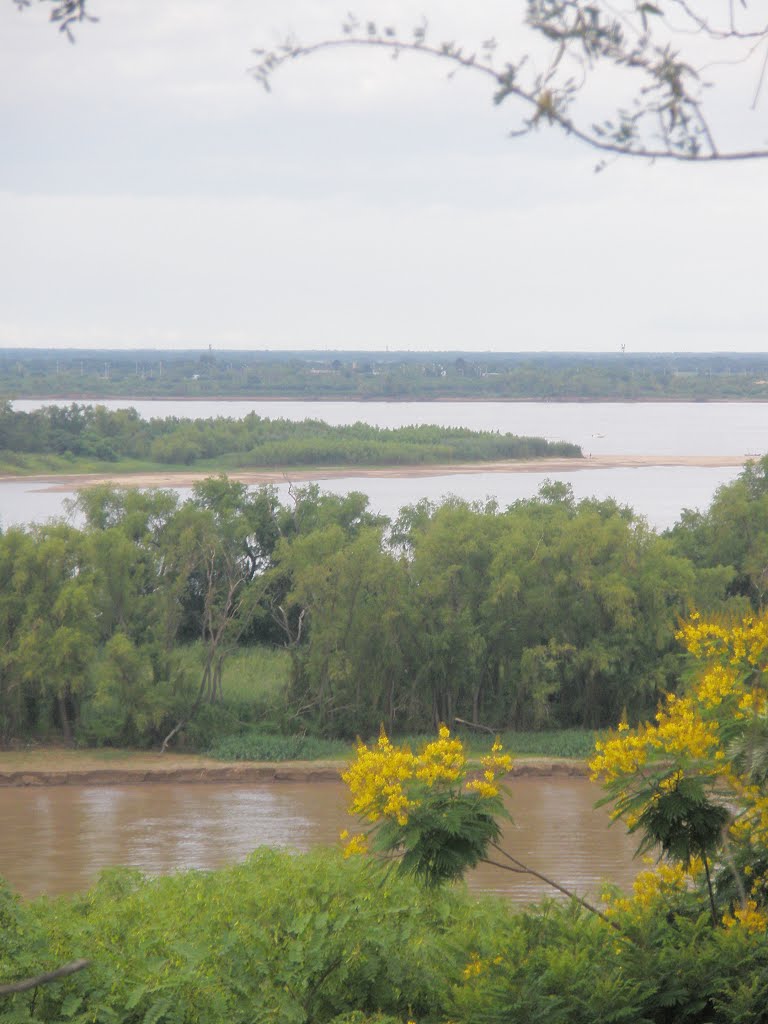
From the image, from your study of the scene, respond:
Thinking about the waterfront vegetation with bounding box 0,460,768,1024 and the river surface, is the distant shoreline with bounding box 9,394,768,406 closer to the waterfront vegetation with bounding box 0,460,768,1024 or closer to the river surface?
the river surface

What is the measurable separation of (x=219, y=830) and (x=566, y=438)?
2372 inches

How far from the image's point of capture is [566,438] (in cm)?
8175

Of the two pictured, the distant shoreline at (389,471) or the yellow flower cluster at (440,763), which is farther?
the distant shoreline at (389,471)

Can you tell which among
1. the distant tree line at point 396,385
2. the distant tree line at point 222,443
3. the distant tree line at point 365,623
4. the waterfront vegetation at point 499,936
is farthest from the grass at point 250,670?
the distant tree line at point 396,385

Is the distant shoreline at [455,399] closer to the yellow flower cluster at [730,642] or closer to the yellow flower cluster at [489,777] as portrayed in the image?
the yellow flower cluster at [730,642]

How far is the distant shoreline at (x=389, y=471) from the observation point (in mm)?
63787

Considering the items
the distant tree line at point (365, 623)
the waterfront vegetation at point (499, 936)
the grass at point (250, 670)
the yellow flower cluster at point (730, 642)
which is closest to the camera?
the waterfront vegetation at point (499, 936)

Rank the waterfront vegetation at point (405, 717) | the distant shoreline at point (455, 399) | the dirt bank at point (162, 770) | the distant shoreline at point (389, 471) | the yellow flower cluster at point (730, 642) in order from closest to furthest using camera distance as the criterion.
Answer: the waterfront vegetation at point (405, 717) → the yellow flower cluster at point (730, 642) → the dirt bank at point (162, 770) → the distant shoreline at point (389, 471) → the distant shoreline at point (455, 399)

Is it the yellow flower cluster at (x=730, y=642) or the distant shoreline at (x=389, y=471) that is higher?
the yellow flower cluster at (x=730, y=642)

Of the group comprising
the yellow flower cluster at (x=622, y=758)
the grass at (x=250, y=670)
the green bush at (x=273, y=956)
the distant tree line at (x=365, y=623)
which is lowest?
the grass at (x=250, y=670)

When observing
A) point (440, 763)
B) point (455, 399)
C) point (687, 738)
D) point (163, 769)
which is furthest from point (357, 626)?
point (455, 399)

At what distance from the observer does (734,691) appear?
7.85 meters

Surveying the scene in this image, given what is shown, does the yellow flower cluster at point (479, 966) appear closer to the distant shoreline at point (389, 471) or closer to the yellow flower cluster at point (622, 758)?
the yellow flower cluster at point (622, 758)

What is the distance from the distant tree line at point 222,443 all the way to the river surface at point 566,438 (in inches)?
144
